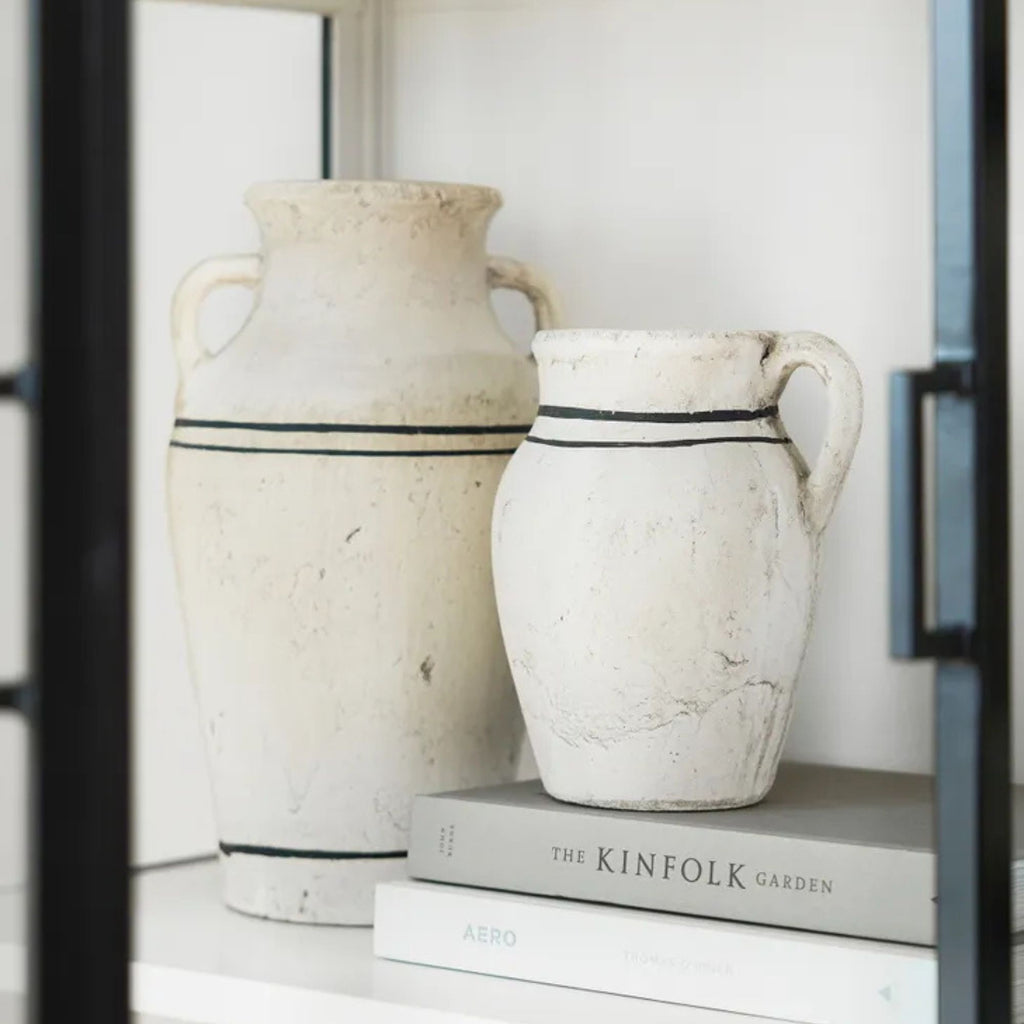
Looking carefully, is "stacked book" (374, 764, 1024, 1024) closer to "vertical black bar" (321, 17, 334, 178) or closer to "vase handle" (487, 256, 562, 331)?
"vase handle" (487, 256, 562, 331)

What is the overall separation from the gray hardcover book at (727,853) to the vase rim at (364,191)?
1.09ft

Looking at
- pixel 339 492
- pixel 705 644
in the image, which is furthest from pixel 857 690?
pixel 339 492

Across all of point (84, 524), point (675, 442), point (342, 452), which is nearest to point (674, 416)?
point (675, 442)

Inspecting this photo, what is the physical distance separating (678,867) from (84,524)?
45 cm

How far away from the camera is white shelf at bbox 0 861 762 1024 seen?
37.1 inches

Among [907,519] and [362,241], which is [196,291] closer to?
[362,241]

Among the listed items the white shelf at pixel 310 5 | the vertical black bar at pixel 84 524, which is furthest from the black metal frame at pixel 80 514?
the white shelf at pixel 310 5

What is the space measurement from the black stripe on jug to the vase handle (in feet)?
0.52

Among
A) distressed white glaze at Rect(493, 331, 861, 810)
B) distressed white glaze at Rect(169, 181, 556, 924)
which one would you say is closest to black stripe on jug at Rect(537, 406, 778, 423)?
distressed white glaze at Rect(493, 331, 861, 810)

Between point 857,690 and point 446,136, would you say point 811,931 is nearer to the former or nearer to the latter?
point 857,690

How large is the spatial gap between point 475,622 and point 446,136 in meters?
0.41

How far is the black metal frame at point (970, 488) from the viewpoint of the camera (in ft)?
2.56

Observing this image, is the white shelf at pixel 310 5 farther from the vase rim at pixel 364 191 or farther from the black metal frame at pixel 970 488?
the black metal frame at pixel 970 488

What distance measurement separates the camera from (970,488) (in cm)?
79
